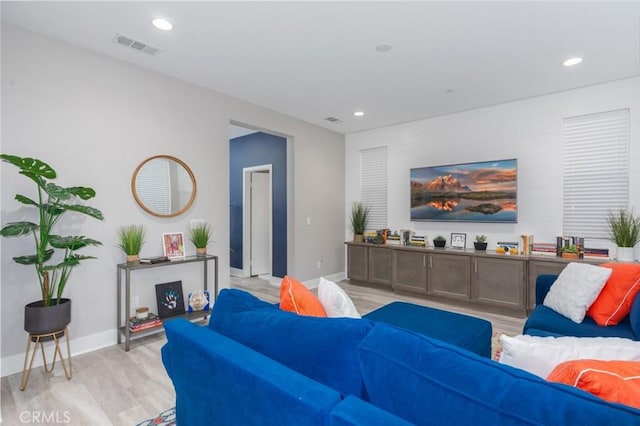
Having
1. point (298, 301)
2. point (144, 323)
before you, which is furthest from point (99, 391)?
point (298, 301)

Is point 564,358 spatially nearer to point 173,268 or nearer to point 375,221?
point 173,268

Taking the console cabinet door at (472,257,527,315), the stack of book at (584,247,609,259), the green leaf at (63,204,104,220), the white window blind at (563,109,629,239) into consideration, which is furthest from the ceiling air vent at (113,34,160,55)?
the stack of book at (584,247,609,259)

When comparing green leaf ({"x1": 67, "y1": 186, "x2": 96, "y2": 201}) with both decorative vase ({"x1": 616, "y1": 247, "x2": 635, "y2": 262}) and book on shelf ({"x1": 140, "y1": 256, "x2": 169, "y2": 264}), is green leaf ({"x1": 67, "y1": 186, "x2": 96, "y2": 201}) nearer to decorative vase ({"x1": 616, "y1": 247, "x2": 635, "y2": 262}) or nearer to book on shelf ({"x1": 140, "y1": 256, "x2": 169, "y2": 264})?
book on shelf ({"x1": 140, "y1": 256, "x2": 169, "y2": 264})

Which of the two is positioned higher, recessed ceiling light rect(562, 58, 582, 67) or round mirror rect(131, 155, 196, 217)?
recessed ceiling light rect(562, 58, 582, 67)

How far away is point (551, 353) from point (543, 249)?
353 cm

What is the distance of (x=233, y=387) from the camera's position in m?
1.09

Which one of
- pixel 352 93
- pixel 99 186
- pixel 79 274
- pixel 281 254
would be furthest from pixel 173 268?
pixel 352 93

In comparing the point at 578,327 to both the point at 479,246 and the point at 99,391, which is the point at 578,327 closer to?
the point at 479,246

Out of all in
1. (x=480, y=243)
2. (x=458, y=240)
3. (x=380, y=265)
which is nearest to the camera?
(x=480, y=243)

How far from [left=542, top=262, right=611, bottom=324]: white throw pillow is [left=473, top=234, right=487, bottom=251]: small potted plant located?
1773mm

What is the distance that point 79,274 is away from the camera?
2.88 m

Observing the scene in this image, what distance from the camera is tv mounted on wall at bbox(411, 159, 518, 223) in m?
4.27

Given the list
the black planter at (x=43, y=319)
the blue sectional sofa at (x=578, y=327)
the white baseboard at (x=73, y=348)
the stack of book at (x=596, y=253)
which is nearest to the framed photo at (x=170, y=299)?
the white baseboard at (x=73, y=348)

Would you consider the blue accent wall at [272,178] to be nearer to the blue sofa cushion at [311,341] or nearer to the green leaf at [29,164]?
the green leaf at [29,164]
